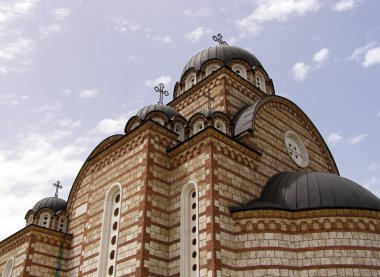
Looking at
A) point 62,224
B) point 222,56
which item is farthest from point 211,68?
point 62,224

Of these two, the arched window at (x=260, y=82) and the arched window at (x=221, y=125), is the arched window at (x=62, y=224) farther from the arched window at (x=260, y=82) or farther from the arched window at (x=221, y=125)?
the arched window at (x=260, y=82)

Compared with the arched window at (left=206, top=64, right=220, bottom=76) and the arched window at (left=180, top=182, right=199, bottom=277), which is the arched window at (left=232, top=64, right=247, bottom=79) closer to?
the arched window at (left=206, top=64, right=220, bottom=76)

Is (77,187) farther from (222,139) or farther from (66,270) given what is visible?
(222,139)

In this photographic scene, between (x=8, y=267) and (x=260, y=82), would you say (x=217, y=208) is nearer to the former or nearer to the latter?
(x=260, y=82)

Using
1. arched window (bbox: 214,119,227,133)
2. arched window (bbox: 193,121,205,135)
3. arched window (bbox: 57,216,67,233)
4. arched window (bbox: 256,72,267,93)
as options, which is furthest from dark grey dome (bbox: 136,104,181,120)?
arched window (bbox: 57,216,67,233)

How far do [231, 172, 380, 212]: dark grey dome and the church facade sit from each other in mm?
40

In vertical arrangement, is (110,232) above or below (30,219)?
below

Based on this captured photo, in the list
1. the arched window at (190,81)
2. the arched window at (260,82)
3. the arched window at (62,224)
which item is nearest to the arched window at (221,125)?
the arched window at (190,81)

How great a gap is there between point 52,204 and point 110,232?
820 cm

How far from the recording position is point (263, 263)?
12047 millimetres

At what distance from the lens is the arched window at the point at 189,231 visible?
1248 cm

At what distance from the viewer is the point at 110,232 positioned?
1482cm

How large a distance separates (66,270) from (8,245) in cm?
332

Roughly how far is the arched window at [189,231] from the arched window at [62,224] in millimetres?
8750
